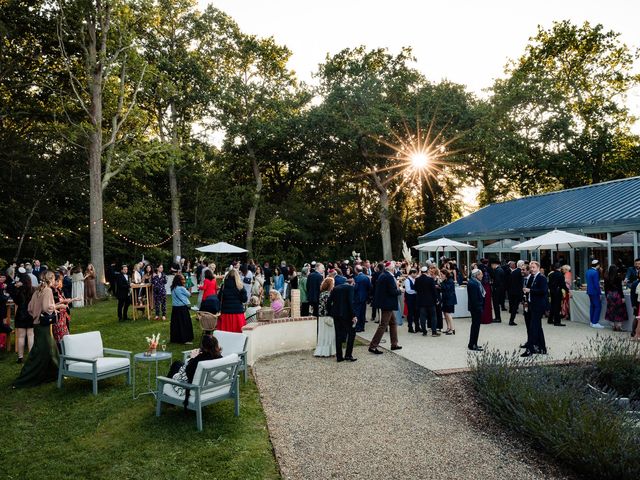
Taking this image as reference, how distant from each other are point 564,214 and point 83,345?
52.4 feet

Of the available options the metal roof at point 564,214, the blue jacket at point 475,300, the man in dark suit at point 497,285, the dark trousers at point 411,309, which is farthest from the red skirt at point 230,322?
the metal roof at point 564,214

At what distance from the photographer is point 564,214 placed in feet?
56.1

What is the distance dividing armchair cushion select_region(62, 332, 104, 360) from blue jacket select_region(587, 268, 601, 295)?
37.3ft

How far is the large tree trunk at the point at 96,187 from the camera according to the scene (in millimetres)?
19906

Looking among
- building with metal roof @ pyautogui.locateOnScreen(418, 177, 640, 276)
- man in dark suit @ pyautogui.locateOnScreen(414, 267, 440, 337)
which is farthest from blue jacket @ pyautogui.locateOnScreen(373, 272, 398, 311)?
building with metal roof @ pyautogui.locateOnScreen(418, 177, 640, 276)

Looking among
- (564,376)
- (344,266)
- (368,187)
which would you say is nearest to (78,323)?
(344,266)

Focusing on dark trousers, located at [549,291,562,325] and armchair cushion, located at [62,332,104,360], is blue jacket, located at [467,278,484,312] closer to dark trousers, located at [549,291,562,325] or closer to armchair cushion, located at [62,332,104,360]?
dark trousers, located at [549,291,562,325]

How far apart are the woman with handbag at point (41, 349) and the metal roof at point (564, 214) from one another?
14.5m

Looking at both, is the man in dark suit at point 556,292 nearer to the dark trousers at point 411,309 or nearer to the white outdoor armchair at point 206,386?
the dark trousers at point 411,309

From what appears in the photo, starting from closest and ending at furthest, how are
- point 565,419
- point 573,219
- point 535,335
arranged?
point 565,419 → point 535,335 → point 573,219

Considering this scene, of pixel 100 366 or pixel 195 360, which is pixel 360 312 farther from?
pixel 195 360

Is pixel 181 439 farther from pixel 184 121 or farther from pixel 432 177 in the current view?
pixel 432 177

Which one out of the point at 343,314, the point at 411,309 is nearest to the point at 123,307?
the point at 343,314

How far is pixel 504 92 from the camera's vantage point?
2928 cm
